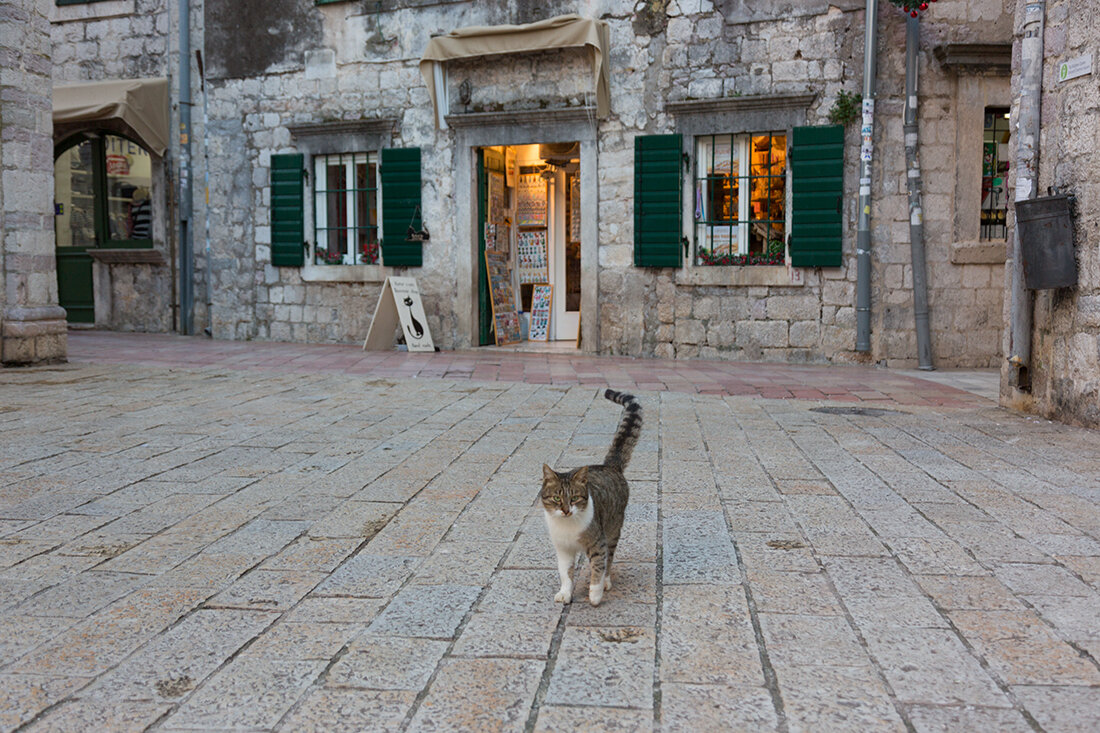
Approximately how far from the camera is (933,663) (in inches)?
95.0

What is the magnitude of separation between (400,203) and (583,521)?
394 inches

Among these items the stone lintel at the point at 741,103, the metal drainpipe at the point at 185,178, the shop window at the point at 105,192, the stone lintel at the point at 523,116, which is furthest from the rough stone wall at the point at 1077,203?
the shop window at the point at 105,192

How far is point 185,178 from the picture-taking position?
45.2ft

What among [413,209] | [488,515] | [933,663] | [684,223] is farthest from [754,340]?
[933,663]

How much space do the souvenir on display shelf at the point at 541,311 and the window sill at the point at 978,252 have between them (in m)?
→ 5.51

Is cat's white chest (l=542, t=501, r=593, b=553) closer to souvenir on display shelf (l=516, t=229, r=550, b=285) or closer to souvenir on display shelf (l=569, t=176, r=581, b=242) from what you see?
souvenir on display shelf (l=516, t=229, r=550, b=285)

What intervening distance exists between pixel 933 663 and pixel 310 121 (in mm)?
11915

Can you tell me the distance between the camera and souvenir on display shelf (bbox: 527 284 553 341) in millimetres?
13500

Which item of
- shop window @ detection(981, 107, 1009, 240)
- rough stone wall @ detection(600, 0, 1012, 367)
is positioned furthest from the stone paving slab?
shop window @ detection(981, 107, 1009, 240)

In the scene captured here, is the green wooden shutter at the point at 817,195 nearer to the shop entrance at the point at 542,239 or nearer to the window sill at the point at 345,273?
the shop entrance at the point at 542,239

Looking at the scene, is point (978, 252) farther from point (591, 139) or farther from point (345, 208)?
point (345, 208)

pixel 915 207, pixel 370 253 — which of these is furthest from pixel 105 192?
pixel 915 207

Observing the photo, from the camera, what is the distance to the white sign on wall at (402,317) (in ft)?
38.1

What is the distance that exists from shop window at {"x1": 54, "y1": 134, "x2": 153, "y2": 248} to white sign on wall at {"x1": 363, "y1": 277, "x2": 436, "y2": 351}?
515cm
